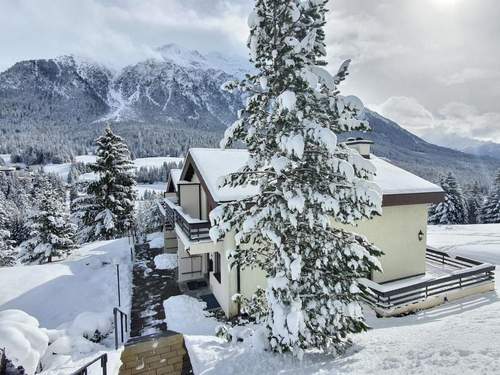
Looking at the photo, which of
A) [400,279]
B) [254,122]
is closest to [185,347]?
[254,122]

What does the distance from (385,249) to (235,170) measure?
289 inches

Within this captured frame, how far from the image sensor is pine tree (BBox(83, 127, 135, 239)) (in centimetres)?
2345

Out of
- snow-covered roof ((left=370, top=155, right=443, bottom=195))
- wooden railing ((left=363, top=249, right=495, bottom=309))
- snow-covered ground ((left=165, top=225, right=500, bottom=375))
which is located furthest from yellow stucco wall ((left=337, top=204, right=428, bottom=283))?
snow-covered ground ((left=165, top=225, right=500, bottom=375))

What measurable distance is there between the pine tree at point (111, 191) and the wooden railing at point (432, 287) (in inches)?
785

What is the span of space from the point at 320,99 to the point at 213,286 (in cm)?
1000

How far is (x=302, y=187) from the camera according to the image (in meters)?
6.29

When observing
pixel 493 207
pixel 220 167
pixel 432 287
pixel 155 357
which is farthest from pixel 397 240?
pixel 493 207

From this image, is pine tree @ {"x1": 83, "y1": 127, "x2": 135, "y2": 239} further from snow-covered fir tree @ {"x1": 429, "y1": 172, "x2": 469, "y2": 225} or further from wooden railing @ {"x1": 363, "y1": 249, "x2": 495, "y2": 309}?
snow-covered fir tree @ {"x1": 429, "y1": 172, "x2": 469, "y2": 225}

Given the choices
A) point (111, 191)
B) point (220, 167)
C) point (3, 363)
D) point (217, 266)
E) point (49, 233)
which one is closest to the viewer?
point (3, 363)

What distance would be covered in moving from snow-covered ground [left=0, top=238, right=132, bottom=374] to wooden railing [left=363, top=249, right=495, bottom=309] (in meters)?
8.57

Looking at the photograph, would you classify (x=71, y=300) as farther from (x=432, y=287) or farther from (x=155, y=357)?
(x=432, y=287)

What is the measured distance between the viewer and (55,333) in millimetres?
8500

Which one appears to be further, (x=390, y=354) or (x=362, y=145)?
(x=362, y=145)

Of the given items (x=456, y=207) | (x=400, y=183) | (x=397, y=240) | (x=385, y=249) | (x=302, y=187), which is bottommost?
(x=385, y=249)
